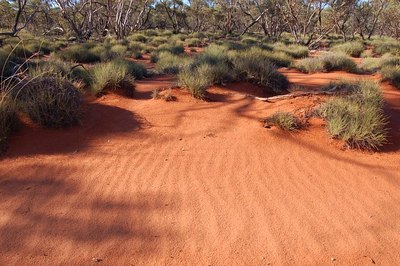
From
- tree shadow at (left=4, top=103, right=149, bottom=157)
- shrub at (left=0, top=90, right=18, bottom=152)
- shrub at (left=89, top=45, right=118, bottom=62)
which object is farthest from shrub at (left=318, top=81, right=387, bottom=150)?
shrub at (left=89, top=45, right=118, bottom=62)

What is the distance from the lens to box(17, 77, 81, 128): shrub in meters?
5.20

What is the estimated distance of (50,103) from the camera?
17.1 ft

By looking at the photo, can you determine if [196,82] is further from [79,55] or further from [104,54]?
[79,55]

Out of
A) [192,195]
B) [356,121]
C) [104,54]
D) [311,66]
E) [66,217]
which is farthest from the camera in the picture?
[104,54]

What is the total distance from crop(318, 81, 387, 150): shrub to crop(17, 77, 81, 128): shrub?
4040mm

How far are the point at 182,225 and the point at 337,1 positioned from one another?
69.9 ft

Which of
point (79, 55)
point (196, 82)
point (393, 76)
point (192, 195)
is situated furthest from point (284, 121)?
point (79, 55)

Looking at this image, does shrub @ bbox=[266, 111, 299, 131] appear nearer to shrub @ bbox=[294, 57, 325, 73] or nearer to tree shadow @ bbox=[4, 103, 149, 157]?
tree shadow @ bbox=[4, 103, 149, 157]

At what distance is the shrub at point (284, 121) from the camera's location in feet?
18.4

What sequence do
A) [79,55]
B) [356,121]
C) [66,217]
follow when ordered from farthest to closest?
1. [79,55]
2. [356,121]
3. [66,217]

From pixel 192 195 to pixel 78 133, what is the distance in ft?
7.64

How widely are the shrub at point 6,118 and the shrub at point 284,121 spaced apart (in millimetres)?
3878

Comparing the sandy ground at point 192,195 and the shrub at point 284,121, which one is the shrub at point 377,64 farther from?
the shrub at point 284,121

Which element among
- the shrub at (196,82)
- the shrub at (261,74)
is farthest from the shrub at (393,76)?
the shrub at (196,82)
